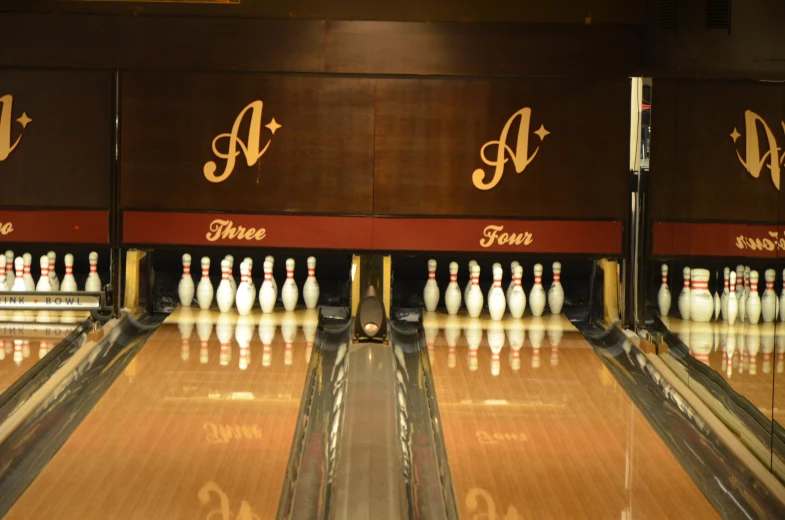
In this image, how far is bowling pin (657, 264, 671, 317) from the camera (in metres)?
4.23

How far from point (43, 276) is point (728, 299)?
3.01m

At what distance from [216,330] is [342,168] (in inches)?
35.6

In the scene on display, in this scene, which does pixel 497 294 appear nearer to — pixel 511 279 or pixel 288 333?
pixel 511 279

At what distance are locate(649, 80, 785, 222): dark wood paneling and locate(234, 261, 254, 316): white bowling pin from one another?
1.85 metres

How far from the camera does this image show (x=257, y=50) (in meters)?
4.44

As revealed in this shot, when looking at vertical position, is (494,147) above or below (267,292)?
above

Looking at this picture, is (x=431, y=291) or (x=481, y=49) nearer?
(x=481, y=49)

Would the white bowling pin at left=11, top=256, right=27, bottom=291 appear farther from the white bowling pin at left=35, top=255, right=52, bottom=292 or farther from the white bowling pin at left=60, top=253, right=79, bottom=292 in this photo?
the white bowling pin at left=60, top=253, right=79, bottom=292

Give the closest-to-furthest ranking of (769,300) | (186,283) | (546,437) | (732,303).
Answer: (769,300) < (546,437) < (732,303) < (186,283)

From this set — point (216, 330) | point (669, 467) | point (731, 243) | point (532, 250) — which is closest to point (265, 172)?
point (216, 330)

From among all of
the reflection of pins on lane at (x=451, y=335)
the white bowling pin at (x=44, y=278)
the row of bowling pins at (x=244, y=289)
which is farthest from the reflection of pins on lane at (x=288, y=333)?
the white bowling pin at (x=44, y=278)

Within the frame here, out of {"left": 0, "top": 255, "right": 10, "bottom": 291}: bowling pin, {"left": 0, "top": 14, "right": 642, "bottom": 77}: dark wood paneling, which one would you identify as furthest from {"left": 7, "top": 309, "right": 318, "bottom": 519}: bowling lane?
{"left": 0, "top": 14, "right": 642, "bottom": 77}: dark wood paneling

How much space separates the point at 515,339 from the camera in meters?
4.32

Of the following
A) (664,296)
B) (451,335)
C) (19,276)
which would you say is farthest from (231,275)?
(664,296)
